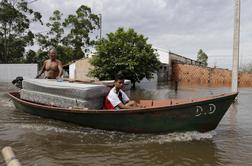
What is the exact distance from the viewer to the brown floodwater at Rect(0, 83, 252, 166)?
6.00 m

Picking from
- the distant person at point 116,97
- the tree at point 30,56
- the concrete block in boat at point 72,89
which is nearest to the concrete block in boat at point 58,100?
the concrete block in boat at point 72,89

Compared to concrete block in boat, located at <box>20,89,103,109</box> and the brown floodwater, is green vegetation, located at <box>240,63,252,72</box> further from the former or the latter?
concrete block in boat, located at <box>20,89,103,109</box>

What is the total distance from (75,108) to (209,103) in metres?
3.31

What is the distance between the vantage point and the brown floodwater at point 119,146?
6004 mm

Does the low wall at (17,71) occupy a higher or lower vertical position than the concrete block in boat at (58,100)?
higher

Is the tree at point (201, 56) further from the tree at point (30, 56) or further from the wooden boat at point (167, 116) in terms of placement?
the wooden boat at point (167, 116)

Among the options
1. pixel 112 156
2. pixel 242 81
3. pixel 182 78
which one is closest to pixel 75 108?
pixel 112 156

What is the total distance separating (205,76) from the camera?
3222 cm

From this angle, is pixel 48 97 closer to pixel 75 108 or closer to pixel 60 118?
pixel 60 118

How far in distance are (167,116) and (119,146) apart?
1.19m

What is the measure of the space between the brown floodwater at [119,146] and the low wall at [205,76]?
20.9 m

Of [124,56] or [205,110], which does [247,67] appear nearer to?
[124,56]

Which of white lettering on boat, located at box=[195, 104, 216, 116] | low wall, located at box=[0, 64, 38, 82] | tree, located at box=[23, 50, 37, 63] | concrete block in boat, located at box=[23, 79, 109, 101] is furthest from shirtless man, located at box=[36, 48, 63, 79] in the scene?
tree, located at box=[23, 50, 37, 63]

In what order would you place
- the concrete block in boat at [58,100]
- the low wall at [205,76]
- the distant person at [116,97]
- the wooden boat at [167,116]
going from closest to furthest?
the wooden boat at [167,116], the distant person at [116,97], the concrete block in boat at [58,100], the low wall at [205,76]
